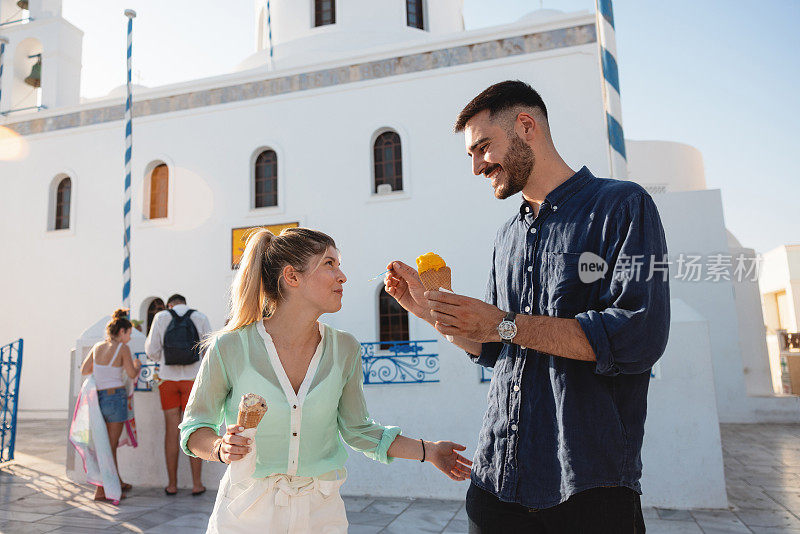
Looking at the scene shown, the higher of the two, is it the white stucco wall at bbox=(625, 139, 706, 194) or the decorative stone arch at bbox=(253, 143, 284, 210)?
the white stucco wall at bbox=(625, 139, 706, 194)

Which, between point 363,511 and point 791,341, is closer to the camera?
point 363,511

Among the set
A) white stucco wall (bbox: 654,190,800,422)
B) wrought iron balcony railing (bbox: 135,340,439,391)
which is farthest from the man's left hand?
white stucco wall (bbox: 654,190,800,422)

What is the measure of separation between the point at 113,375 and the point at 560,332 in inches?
226

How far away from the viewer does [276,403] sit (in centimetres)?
197

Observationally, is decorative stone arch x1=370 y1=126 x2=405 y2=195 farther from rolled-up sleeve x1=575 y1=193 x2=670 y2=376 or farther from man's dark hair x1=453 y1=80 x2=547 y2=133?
rolled-up sleeve x1=575 y1=193 x2=670 y2=376

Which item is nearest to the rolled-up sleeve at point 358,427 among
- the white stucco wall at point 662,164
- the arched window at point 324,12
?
the arched window at point 324,12

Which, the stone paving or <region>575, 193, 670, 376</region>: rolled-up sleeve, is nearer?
<region>575, 193, 670, 376</region>: rolled-up sleeve

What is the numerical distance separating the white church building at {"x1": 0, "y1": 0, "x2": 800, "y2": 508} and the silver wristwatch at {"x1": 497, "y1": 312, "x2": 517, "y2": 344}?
7959 millimetres

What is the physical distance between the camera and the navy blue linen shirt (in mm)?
1450

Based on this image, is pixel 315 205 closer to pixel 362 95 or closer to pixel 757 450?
pixel 362 95

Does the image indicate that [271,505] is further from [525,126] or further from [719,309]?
[719,309]

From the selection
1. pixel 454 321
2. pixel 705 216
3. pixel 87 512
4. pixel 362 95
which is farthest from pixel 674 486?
pixel 362 95

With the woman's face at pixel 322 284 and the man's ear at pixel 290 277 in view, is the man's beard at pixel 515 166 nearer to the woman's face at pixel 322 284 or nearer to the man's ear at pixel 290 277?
the woman's face at pixel 322 284

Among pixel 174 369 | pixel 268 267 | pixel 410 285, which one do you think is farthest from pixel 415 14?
pixel 410 285
